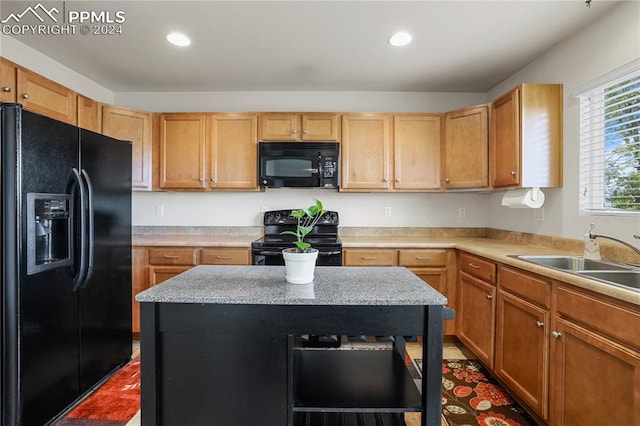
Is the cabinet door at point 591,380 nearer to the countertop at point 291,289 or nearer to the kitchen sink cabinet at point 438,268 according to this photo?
the countertop at point 291,289

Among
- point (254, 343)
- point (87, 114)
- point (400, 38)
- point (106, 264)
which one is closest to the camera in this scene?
point (254, 343)

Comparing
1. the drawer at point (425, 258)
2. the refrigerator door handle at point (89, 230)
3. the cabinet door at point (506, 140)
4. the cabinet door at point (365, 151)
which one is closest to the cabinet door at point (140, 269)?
the refrigerator door handle at point (89, 230)

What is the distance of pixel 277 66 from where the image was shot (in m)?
2.80

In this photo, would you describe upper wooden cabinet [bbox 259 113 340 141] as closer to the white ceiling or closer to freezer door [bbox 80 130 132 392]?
the white ceiling

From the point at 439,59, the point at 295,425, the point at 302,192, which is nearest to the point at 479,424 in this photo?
the point at 295,425

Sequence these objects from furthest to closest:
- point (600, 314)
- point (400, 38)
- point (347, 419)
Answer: point (400, 38)
point (347, 419)
point (600, 314)

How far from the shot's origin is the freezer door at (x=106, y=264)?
2010mm

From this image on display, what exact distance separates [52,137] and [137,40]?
3.54 ft

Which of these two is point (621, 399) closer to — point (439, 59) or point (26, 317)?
point (439, 59)

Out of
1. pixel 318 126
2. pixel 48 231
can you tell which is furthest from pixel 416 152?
pixel 48 231

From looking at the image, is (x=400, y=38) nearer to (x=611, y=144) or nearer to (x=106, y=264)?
(x=611, y=144)

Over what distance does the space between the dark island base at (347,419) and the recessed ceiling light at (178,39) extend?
8.45 ft

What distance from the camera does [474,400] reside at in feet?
6.77

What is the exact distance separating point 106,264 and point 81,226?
0.41m
